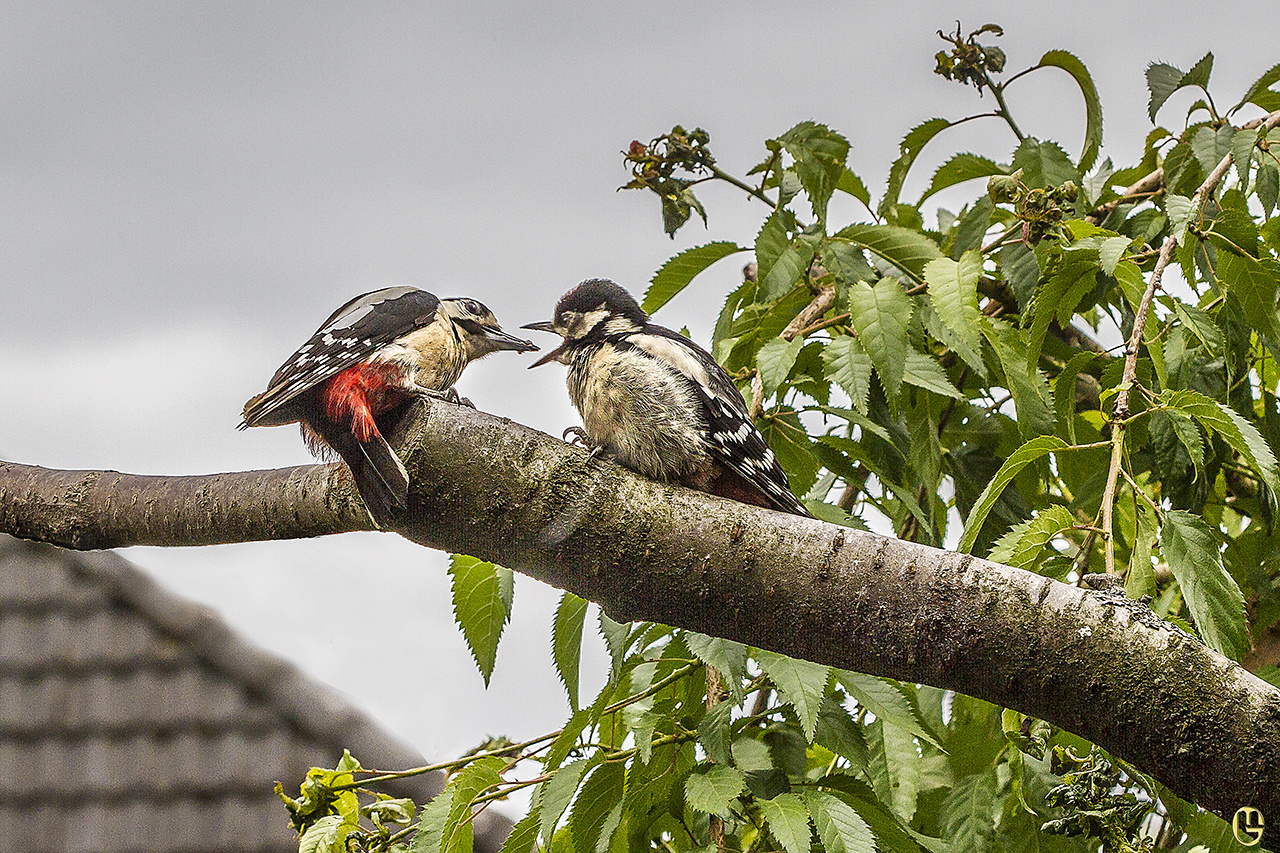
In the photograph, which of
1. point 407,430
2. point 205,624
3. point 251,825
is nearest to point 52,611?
point 205,624

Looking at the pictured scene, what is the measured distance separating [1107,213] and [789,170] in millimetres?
500

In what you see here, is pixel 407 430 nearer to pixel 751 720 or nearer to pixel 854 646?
pixel 854 646

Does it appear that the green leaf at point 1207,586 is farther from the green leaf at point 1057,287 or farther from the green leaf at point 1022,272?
the green leaf at point 1022,272

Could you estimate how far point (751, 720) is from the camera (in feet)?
4.01

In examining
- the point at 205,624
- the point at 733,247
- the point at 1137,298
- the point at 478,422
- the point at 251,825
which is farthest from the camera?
the point at 205,624

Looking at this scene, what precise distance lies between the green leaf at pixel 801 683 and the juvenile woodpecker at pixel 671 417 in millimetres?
152

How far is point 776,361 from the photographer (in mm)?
1310

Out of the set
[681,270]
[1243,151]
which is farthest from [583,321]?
[1243,151]

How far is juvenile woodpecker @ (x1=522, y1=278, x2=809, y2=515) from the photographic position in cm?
113

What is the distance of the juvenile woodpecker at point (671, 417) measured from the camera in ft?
3.72

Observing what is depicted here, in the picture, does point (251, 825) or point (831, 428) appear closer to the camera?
point (831, 428)

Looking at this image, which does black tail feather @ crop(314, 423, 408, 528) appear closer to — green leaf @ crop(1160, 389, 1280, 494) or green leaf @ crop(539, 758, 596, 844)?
green leaf @ crop(539, 758, 596, 844)

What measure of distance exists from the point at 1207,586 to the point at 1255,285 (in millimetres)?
440

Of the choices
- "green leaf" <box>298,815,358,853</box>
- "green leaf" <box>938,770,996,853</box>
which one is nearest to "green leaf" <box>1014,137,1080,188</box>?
"green leaf" <box>938,770,996,853</box>
